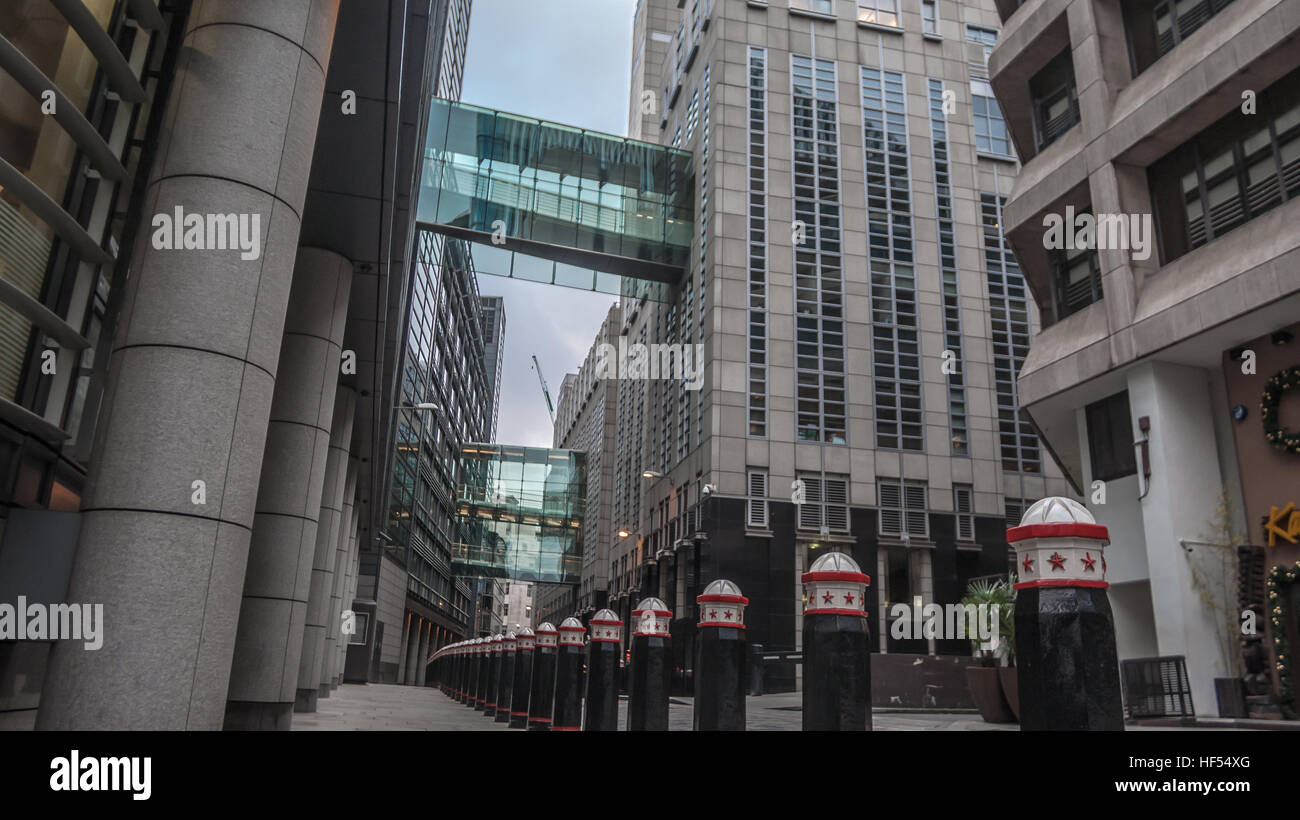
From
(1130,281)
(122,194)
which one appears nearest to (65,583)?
(122,194)

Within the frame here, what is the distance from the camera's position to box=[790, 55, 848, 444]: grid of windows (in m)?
42.1

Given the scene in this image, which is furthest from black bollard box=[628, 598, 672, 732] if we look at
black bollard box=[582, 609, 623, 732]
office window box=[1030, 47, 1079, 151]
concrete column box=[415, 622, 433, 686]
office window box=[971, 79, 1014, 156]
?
concrete column box=[415, 622, 433, 686]

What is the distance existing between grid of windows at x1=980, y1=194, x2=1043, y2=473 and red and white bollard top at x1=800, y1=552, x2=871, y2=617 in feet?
127

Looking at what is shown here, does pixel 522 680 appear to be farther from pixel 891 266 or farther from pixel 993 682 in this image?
pixel 891 266

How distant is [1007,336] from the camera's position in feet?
148

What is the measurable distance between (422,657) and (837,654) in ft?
230

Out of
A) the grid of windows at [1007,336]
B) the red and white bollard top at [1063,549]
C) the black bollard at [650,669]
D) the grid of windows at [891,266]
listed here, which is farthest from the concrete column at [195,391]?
the grid of windows at [1007,336]

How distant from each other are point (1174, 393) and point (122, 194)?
1859 cm

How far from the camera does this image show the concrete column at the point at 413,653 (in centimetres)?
6625

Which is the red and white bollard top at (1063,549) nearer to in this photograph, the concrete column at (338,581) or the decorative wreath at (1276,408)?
the decorative wreath at (1276,408)

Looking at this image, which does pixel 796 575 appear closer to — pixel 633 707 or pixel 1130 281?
pixel 1130 281

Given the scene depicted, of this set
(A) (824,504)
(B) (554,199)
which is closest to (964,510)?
(A) (824,504)

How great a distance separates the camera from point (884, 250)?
4531 centimetres

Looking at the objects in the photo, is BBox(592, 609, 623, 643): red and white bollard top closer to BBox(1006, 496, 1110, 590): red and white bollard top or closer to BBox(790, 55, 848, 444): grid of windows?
BBox(1006, 496, 1110, 590): red and white bollard top
